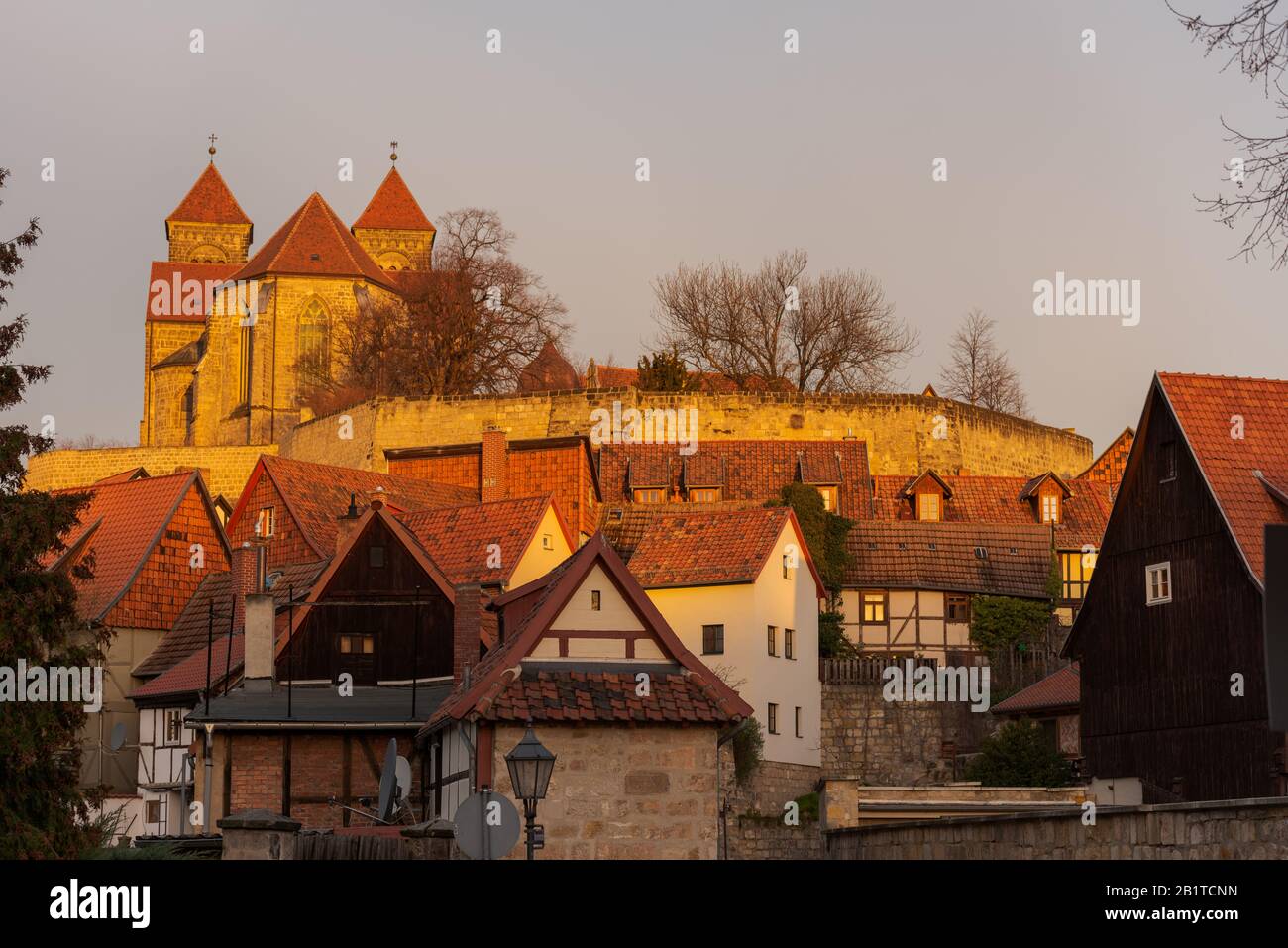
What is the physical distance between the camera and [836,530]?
50812 millimetres

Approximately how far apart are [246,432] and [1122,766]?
65561 mm

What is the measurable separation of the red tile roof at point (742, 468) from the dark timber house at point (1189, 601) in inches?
943

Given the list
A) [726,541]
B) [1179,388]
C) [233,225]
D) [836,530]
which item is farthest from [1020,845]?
[233,225]

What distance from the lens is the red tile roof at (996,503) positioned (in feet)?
184

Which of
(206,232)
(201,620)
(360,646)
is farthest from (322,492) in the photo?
(206,232)

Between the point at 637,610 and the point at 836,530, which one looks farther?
the point at 836,530

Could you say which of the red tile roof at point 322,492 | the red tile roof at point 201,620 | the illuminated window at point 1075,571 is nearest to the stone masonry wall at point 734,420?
the red tile roof at point 322,492

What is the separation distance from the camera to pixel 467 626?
32.4 metres

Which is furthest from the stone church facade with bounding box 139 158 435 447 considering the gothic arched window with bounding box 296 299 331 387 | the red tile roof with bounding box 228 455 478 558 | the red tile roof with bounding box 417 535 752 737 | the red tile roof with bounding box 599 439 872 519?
the red tile roof with bounding box 417 535 752 737

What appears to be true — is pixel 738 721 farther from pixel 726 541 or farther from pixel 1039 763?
pixel 726 541

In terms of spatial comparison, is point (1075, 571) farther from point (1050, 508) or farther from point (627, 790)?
point (627, 790)

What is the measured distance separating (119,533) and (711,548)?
13.0m

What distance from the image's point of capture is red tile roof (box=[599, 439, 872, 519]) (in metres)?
58.3

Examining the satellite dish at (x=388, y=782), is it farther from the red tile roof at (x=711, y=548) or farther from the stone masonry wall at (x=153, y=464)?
the stone masonry wall at (x=153, y=464)
